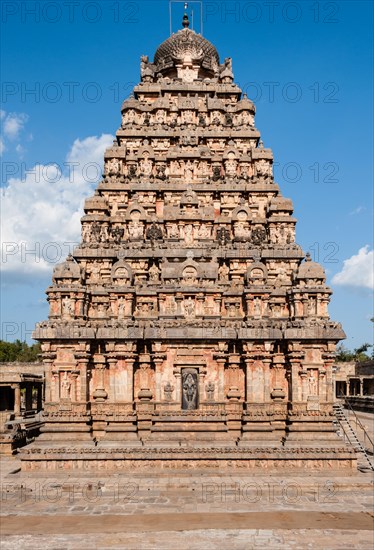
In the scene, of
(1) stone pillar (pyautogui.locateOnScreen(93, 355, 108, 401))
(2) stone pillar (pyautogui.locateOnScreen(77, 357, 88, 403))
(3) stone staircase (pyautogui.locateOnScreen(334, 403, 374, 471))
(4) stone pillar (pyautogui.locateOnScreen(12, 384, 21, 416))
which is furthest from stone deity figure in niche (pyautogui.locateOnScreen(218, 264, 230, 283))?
(4) stone pillar (pyautogui.locateOnScreen(12, 384, 21, 416))

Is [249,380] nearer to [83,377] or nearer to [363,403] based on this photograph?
[83,377]

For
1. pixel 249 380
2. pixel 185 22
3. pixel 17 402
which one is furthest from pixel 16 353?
pixel 249 380

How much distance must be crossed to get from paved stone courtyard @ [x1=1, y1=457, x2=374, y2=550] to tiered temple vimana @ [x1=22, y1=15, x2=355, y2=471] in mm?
1971

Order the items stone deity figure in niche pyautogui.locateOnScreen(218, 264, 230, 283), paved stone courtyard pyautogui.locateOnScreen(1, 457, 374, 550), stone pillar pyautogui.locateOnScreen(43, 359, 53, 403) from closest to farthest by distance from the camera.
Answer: paved stone courtyard pyautogui.locateOnScreen(1, 457, 374, 550), stone pillar pyautogui.locateOnScreen(43, 359, 53, 403), stone deity figure in niche pyautogui.locateOnScreen(218, 264, 230, 283)

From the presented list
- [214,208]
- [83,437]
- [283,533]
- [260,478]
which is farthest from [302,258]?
[283,533]

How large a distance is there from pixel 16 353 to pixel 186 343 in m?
77.5

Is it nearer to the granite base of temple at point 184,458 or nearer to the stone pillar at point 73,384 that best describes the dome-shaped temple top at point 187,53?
the stone pillar at point 73,384

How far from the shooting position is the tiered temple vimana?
27.8 m

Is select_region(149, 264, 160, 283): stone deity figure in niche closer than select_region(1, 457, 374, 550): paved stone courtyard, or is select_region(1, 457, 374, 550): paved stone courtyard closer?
select_region(1, 457, 374, 550): paved stone courtyard

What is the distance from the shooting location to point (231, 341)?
29438 millimetres

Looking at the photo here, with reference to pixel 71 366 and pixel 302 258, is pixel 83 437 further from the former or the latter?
pixel 302 258

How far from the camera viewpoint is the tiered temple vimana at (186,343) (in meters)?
27.8

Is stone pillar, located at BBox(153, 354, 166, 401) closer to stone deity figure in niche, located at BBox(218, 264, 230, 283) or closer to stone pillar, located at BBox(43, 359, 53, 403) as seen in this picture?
stone pillar, located at BBox(43, 359, 53, 403)

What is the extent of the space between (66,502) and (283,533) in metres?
8.43
